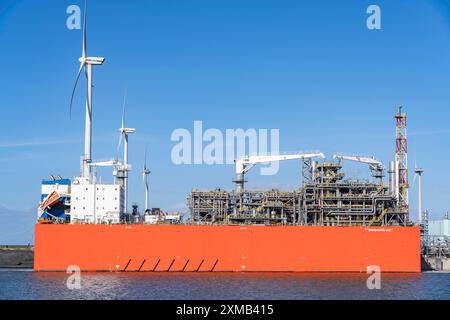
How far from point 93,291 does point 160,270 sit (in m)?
10.5

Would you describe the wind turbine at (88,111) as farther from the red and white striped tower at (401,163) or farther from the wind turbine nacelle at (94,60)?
the red and white striped tower at (401,163)

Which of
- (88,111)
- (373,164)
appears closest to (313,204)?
(373,164)

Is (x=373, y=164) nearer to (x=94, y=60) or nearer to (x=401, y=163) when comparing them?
(x=401, y=163)

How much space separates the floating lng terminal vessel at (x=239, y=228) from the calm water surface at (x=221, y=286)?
151 cm

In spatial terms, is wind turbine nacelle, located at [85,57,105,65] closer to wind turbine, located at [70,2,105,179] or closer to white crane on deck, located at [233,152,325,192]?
wind turbine, located at [70,2,105,179]

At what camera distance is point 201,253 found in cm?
3662

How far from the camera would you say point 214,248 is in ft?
120

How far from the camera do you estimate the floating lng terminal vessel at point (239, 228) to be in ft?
119

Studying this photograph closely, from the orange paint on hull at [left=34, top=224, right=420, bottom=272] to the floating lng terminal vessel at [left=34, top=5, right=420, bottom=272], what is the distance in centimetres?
6

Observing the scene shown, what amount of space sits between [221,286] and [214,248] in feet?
29.1

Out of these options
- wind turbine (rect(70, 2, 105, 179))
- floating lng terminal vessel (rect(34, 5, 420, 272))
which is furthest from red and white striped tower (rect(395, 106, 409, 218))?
wind turbine (rect(70, 2, 105, 179))

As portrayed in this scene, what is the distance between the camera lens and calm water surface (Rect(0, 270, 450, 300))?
2458 cm
